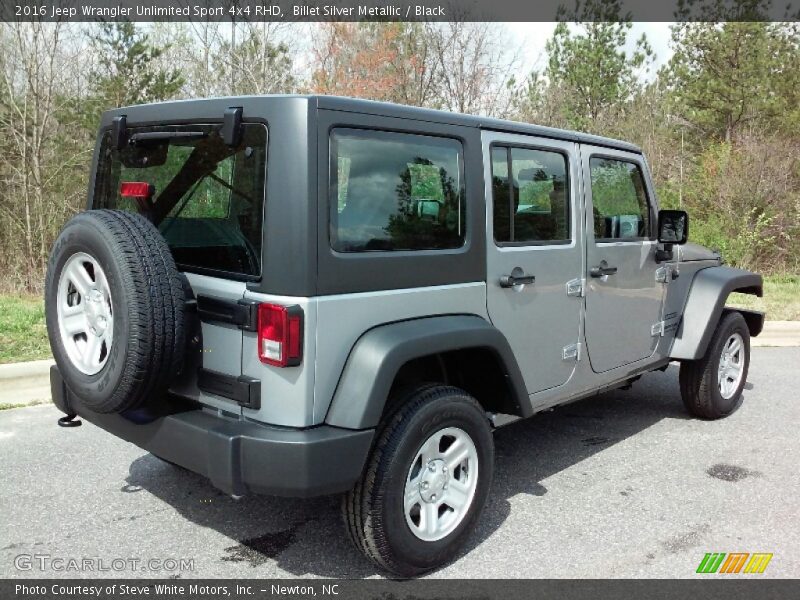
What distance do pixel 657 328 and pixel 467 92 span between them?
51.4ft

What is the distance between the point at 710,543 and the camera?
3.45m

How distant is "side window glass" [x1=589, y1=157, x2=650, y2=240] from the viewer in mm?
4289

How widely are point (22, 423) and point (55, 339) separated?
238 cm

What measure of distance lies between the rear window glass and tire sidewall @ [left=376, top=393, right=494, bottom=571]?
3.03 ft

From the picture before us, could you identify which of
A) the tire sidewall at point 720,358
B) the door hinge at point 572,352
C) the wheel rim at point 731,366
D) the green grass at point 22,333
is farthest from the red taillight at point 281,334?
the green grass at point 22,333

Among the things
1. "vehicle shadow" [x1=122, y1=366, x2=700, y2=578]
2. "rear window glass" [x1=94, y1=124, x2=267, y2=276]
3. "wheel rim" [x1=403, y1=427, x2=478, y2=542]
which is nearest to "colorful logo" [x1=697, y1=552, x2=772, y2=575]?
"vehicle shadow" [x1=122, y1=366, x2=700, y2=578]

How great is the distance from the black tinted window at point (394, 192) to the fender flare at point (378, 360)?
14.1 inches

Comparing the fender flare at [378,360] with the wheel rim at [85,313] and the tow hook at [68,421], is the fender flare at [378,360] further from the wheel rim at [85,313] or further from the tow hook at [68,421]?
the tow hook at [68,421]

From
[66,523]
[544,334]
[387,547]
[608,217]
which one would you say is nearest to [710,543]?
[544,334]

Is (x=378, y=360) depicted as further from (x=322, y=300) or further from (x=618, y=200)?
(x=618, y=200)

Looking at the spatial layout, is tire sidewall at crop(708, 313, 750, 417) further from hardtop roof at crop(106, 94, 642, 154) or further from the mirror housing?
hardtop roof at crop(106, 94, 642, 154)

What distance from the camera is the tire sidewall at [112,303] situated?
2715mm

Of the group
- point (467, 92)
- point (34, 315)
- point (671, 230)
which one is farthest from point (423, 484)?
point (467, 92)

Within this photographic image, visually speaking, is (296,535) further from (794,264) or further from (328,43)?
(328,43)
